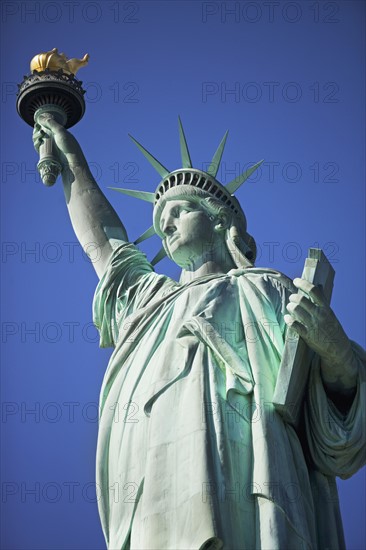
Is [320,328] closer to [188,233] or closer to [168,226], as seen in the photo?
[188,233]

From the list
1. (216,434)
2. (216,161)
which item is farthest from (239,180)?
(216,434)

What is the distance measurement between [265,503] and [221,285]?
10.2 feet

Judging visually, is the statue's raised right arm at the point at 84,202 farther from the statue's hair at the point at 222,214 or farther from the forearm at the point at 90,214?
the statue's hair at the point at 222,214

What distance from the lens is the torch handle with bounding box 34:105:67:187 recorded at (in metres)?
18.6

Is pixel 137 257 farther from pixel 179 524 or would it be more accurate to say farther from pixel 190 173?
pixel 179 524

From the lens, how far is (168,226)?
57.3 ft

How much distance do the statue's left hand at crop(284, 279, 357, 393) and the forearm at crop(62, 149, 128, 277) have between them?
3.46 m

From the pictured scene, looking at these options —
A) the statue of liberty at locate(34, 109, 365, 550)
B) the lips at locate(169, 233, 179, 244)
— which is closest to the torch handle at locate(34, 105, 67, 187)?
the statue of liberty at locate(34, 109, 365, 550)

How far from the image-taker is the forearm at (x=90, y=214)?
58.9ft

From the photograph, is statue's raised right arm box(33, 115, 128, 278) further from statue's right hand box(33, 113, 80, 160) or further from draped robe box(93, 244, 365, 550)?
draped robe box(93, 244, 365, 550)

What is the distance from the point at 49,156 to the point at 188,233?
2.46m

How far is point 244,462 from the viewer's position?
14.6 m

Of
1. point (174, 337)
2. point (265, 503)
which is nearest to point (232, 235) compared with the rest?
point (174, 337)

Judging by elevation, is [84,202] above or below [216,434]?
above
